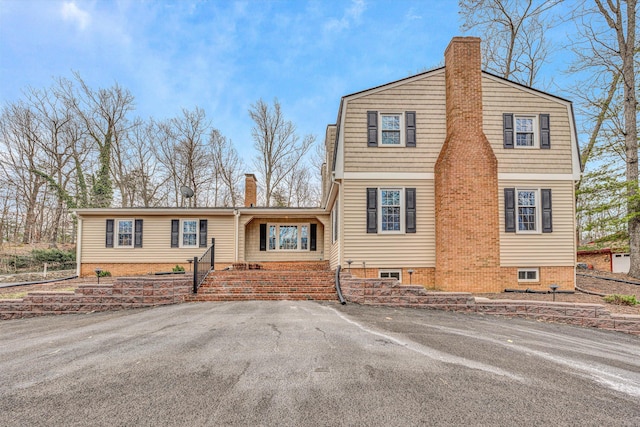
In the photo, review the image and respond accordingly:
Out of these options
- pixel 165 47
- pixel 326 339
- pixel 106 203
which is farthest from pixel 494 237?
pixel 106 203

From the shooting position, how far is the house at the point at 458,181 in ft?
31.2

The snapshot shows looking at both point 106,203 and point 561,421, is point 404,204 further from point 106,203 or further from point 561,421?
point 106,203

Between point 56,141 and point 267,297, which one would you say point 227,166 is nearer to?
point 56,141

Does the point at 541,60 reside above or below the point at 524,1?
below

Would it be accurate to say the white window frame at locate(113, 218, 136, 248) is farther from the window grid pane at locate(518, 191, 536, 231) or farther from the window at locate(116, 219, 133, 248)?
the window grid pane at locate(518, 191, 536, 231)

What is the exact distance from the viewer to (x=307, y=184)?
2697 cm

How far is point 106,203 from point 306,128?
599 inches

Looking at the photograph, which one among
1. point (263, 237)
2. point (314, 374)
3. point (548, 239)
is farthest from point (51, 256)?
point (548, 239)

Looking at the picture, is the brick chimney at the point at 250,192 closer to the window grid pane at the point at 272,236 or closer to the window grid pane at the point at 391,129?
the window grid pane at the point at 272,236

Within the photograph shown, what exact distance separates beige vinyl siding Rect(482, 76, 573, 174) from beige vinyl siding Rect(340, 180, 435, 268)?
3.07 metres

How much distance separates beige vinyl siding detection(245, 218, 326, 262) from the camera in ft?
46.4

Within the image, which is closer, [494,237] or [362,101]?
[494,237]

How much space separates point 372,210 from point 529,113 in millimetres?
6000

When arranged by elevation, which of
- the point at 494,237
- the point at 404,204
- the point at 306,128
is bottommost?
the point at 494,237
